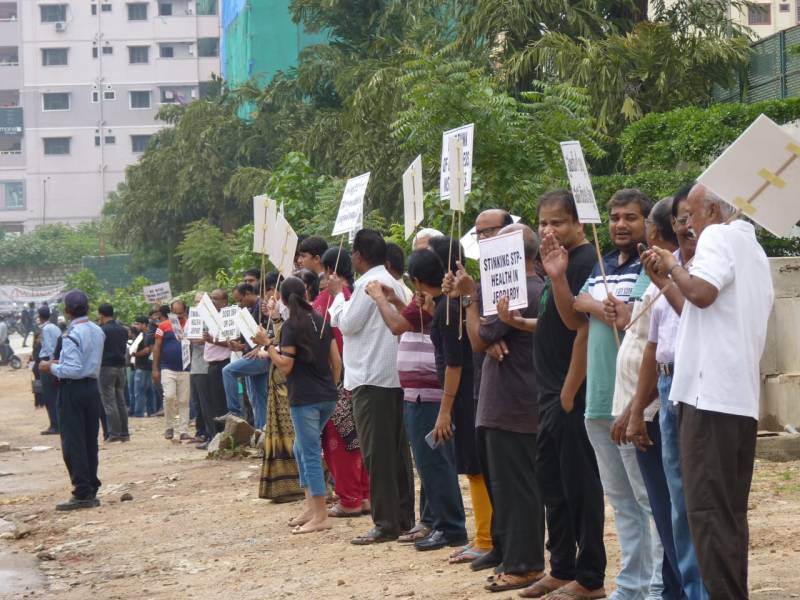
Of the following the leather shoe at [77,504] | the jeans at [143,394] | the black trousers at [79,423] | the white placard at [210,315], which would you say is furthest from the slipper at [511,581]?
the jeans at [143,394]

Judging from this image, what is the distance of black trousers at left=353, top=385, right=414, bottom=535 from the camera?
8.92m

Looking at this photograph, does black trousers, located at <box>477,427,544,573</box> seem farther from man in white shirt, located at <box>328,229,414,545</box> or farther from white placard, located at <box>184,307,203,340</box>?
white placard, located at <box>184,307,203,340</box>

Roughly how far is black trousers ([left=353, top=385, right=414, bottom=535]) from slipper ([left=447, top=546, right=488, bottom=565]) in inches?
43.3

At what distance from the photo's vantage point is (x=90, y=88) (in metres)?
98.2

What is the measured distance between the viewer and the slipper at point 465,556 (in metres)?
7.94

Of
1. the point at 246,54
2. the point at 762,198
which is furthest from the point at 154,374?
the point at 246,54

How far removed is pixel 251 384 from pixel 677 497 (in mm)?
9690

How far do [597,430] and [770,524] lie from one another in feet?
9.63

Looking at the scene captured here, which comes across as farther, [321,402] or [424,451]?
[321,402]

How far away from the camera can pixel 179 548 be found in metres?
10.1

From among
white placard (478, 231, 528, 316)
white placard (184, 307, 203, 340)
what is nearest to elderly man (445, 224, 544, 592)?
white placard (478, 231, 528, 316)

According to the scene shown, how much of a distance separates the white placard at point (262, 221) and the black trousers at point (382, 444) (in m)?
2.56

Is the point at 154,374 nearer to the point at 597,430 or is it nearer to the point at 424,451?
the point at 424,451

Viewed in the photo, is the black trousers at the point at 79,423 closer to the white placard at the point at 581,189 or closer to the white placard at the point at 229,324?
the white placard at the point at 229,324
